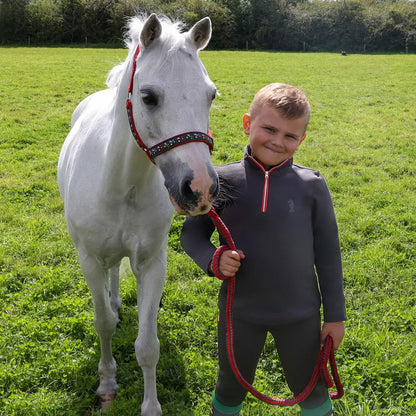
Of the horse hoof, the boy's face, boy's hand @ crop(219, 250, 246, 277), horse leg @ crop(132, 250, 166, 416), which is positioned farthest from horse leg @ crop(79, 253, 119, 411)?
the boy's face

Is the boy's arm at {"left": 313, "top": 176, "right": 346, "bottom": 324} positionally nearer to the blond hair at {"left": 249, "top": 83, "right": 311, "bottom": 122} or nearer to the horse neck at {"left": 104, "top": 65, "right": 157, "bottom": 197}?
the blond hair at {"left": 249, "top": 83, "right": 311, "bottom": 122}

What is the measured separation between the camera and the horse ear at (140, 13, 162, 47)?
69.2 inches

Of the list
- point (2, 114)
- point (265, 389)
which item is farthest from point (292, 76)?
point (265, 389)

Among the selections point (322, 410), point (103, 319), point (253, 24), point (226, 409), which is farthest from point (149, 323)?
point (253, 24)

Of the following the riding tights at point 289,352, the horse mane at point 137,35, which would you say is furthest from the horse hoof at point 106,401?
the horse mane at point 137,35

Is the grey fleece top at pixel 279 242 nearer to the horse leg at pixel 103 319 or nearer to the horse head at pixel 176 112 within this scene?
the horse head at pixel 176 112

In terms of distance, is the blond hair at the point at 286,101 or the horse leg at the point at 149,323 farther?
Result: the horse leg at the point at 149,323

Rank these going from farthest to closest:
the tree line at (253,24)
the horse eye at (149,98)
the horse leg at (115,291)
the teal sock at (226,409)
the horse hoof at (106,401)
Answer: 1. the tree line at (253,24)
2. the horse leg at (115,291)
3. the horse hoof at (106,401)
4. the teal sock at (226,409)
5. the horse eye at (149,98)

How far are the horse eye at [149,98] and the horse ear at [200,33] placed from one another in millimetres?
390

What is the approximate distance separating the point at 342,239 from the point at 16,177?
15.4ft

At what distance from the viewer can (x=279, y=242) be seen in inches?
73.5

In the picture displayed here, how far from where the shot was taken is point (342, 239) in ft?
15.1

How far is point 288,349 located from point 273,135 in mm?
992

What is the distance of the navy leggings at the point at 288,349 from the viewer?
1.92m
